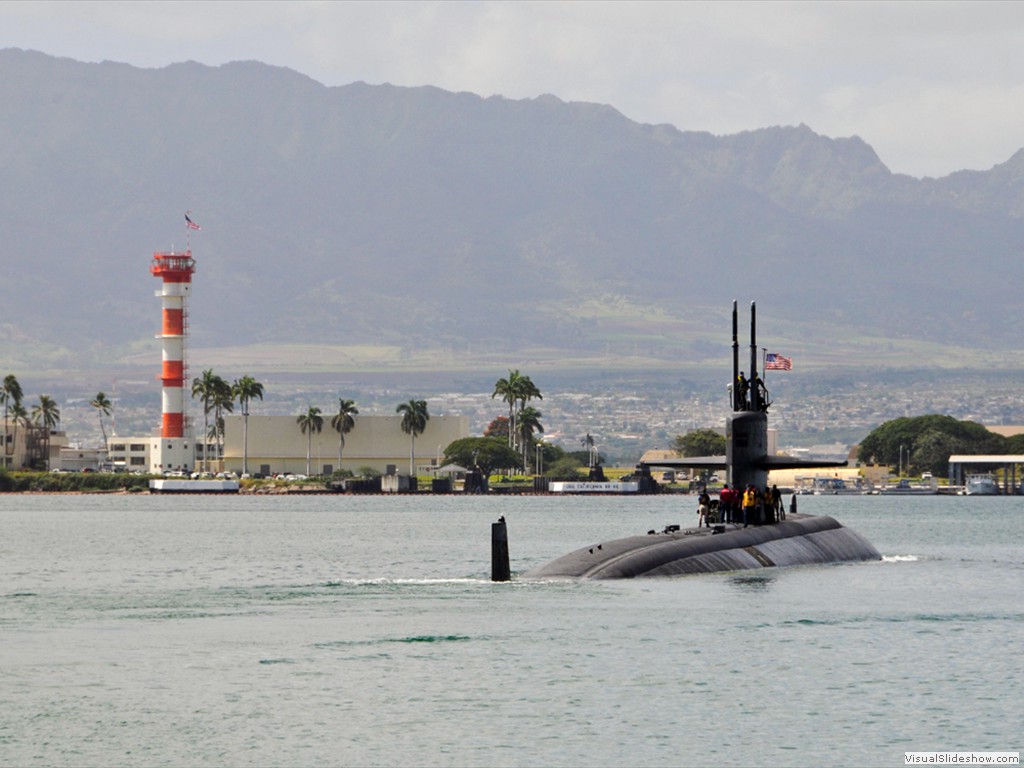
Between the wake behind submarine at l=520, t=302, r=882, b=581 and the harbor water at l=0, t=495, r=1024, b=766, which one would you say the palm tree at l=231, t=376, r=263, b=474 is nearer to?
the harbor water at l=0, t=495, r=1024, b=766

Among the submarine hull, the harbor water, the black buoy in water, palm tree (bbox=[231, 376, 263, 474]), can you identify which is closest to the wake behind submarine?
the submarine hull

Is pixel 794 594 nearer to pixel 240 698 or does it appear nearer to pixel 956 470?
pixel 240 698

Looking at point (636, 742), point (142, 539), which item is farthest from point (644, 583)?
point (142, 539)

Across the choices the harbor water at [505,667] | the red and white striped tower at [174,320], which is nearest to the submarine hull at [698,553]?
the harbor water at [505,667]

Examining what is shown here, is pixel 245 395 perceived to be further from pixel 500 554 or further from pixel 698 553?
pixel 698 553

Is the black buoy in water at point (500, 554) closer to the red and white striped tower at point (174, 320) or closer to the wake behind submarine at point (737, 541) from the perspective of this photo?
the wake behind submarine at point (737, 541)

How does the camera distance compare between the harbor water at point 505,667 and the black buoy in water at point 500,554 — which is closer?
the harbor water at point 505,667

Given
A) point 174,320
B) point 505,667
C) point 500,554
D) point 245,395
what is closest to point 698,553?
point 500,554

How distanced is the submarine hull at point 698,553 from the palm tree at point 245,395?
14157 cm

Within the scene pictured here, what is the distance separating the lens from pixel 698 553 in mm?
43531

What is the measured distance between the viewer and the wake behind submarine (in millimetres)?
42188

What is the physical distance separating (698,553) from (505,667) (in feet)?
42.1

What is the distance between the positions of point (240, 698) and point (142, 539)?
56214 millimetres

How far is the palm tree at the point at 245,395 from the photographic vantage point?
628 ft
